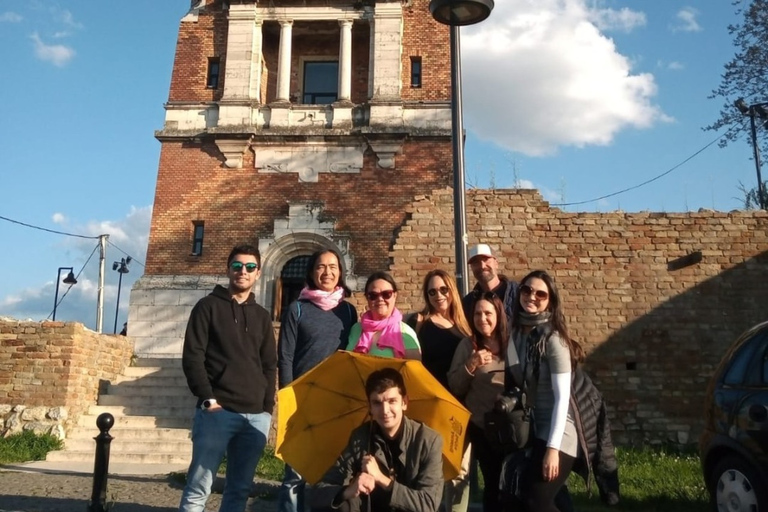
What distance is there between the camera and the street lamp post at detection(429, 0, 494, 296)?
23.1ft

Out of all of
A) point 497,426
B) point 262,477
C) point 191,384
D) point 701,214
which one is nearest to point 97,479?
point 191,384

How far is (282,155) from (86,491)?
495 inches

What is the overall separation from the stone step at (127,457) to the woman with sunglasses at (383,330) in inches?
269

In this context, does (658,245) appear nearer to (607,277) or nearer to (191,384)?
(607,277)

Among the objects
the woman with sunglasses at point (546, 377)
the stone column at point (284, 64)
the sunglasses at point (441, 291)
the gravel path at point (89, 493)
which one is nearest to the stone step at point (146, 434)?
the gravel path at point (89, 493)

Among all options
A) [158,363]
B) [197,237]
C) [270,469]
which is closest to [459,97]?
[270,469]

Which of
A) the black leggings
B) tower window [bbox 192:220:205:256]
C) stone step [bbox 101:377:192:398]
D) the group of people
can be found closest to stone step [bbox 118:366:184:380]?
stone step [bbox 101:377:192:398]

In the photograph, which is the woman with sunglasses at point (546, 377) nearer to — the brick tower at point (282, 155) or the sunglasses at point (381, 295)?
the sunglasses at point (381, 295)

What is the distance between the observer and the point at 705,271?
12414mm

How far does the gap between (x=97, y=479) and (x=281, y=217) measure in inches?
517

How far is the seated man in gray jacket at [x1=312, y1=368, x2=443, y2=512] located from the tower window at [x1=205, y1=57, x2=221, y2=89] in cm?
1772

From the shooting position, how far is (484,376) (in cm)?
447

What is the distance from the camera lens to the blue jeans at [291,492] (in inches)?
200

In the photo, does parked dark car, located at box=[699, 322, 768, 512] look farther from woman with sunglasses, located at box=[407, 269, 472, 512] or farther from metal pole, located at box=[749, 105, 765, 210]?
metal pole, located at box=[749, 105, 765, 210]
